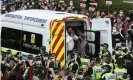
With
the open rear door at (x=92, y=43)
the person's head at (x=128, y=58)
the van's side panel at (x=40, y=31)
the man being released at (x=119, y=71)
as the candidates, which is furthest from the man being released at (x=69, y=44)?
the man being released at (x=119, y=71)

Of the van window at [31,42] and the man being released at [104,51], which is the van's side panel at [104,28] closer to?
the man being released at [104,51]

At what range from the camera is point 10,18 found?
13750mm

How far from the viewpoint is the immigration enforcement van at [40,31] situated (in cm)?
1249

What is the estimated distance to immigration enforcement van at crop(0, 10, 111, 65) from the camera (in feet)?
41.0

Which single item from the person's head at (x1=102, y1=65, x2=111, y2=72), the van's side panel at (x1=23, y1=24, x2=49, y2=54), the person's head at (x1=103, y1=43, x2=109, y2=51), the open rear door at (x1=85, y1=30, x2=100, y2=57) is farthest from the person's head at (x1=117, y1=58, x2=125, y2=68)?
the van's side panel at (x1=23, y1=24, x2=49, y2=54)

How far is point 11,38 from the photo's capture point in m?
13.6

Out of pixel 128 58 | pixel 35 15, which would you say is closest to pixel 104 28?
pixel 128 58

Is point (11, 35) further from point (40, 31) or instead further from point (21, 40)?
point (40, 31)

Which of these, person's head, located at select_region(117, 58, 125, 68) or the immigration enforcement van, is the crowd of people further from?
the immigration enforcement van

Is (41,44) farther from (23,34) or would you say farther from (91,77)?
(91,77)

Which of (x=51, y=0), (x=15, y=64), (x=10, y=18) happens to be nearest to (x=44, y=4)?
(x=51, y=0)

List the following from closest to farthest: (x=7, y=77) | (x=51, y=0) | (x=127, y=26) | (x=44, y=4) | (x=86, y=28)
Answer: (x=7, y=77) < (x=86, y=28) < (x=127, y=26) < (x=44, y=4) < (x=51, y=0)

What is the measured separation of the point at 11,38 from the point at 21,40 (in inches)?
17.2

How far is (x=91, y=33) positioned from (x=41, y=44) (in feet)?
4.61
